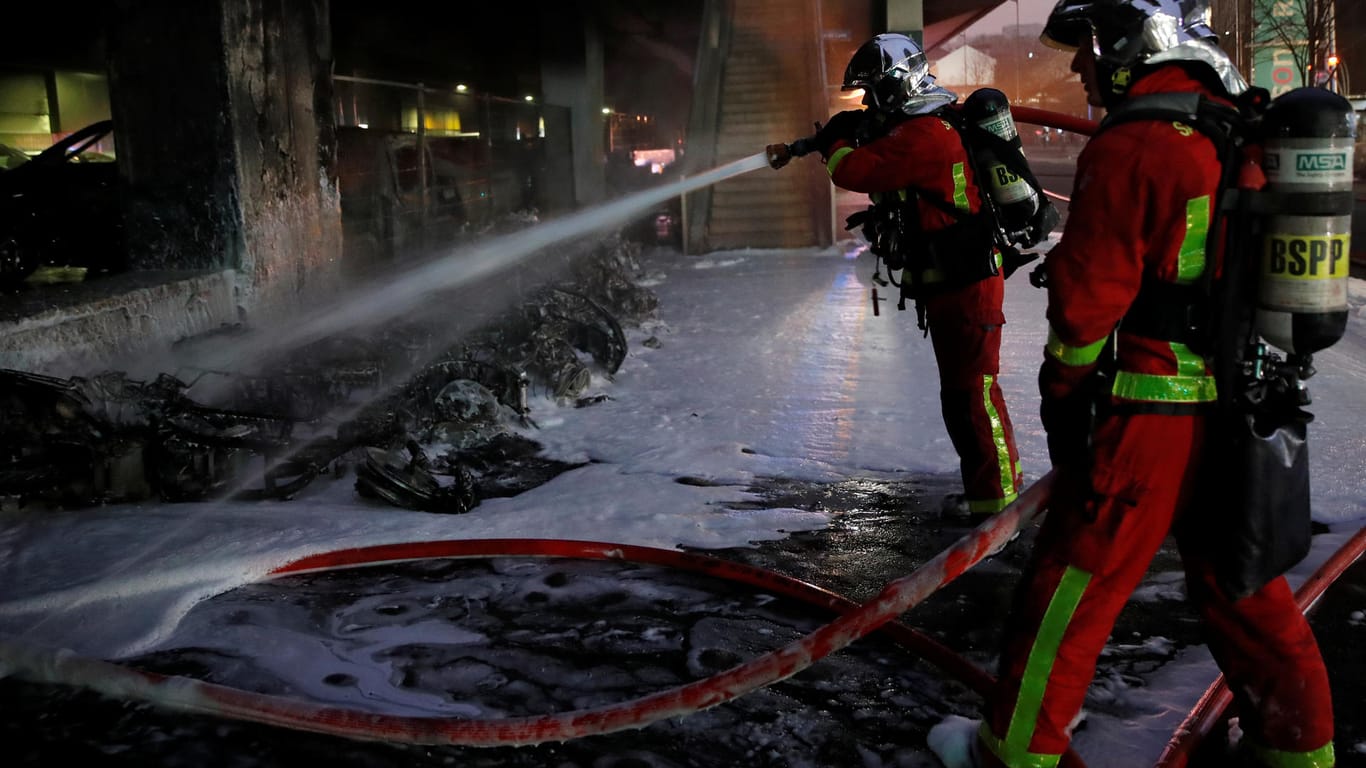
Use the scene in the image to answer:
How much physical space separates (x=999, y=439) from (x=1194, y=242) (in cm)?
216

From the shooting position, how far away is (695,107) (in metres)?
16.7

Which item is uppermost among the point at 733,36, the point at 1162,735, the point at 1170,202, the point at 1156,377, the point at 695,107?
the point at 733,36

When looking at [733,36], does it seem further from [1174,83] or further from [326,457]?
[1174,83]

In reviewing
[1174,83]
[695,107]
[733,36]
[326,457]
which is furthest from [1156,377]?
[733,36]

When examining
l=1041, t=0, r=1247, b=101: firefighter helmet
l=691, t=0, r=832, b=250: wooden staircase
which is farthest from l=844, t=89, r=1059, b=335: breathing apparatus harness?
l=691, t=0, r=832, b=250: wooden staircase

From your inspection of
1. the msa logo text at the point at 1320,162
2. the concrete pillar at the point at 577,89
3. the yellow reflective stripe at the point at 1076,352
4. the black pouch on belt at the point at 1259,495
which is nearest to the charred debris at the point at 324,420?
the yellow reflective stripe at the point at 1076,352

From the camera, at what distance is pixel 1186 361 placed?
7.72ft

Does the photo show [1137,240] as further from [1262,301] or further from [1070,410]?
[1070,410]

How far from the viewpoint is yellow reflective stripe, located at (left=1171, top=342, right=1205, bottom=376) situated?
7.71 ft

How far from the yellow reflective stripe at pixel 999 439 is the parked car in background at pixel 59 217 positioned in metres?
6.35

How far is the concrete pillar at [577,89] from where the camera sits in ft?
59.2

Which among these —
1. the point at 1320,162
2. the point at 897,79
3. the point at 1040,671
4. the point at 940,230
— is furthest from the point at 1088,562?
the point at 897,79

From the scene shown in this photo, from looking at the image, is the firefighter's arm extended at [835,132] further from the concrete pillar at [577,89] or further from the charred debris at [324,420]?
the concrete pillar at [577,89]

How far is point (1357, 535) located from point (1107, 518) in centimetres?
217
